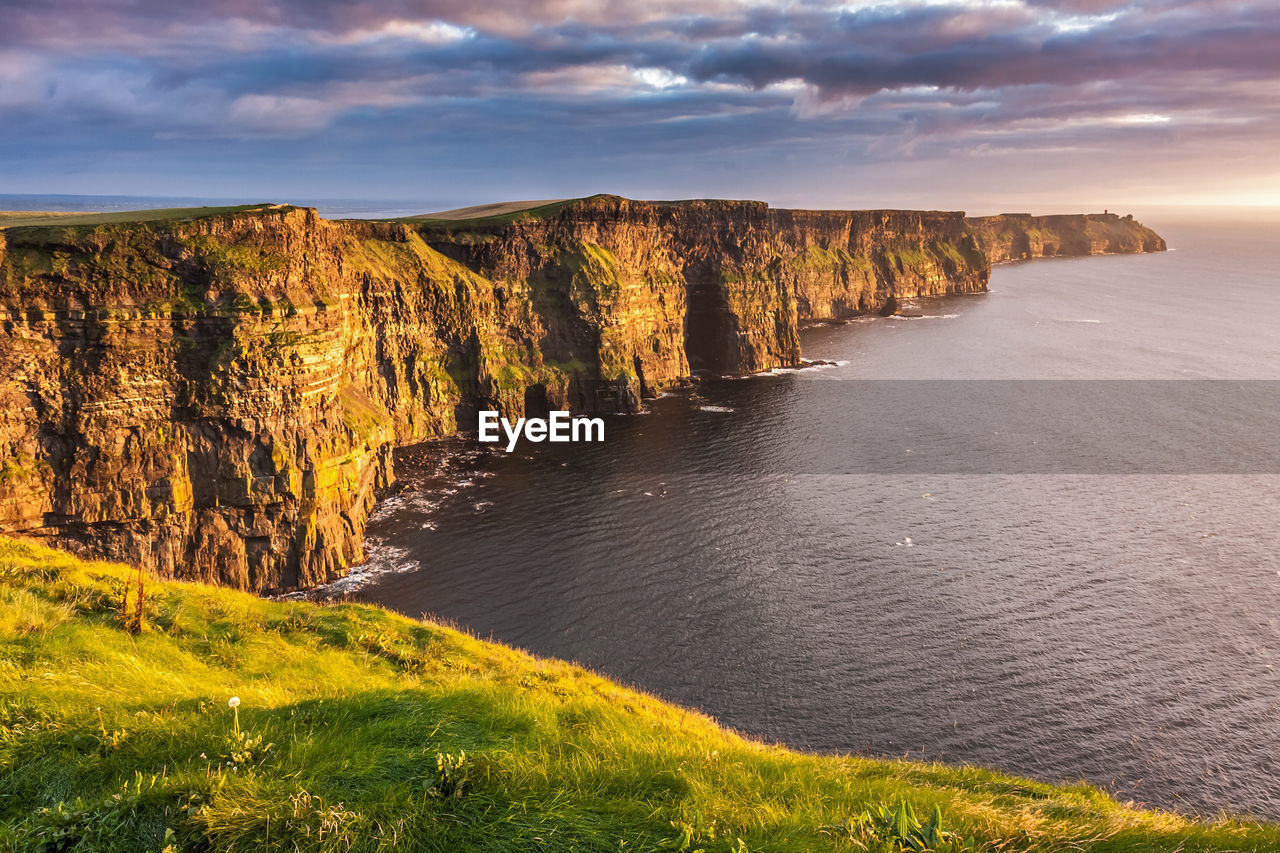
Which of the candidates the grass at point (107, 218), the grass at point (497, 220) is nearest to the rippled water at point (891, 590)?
the grass at point (107, 218)

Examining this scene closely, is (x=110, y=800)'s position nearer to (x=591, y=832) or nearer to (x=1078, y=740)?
(x=591, y=832)

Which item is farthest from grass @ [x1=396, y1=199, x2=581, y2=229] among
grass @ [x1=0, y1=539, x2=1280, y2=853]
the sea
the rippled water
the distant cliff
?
grass @ [x1=0, y1=539, x2=1280, y2=853]

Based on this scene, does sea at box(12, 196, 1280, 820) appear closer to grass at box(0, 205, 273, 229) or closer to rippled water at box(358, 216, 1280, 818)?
rippled water at box(358, 216, 1280, 818)

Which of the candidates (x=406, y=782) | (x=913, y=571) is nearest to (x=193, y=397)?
(x=406, y=782)

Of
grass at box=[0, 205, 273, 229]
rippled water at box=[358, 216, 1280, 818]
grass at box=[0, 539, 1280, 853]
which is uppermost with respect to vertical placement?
grass at box=[0, 205, 273, 229]

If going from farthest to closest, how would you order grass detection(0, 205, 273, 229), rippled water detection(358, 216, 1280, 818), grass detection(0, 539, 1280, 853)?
grass detection(0, 205, 273, 229)
rippled water detection(358, 216, 1280, 818)
grass detection(0, 539, 1280, 853)

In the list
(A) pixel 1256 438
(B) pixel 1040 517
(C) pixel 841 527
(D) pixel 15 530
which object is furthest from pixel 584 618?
(A) pixel 1256 438

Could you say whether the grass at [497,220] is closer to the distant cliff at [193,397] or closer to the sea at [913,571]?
the distant cliff at [193,397]
